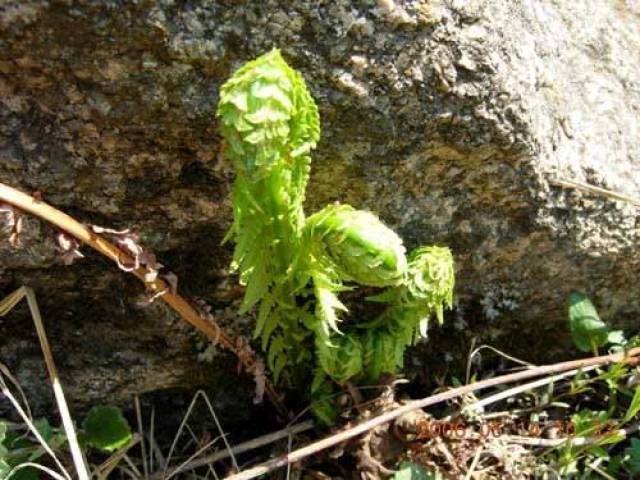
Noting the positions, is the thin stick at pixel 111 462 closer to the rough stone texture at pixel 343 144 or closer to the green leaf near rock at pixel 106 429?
the green leaf near rock at pixel 106 429

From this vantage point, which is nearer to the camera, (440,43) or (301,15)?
(301,15)

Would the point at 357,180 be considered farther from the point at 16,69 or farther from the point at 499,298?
the point at 16,69

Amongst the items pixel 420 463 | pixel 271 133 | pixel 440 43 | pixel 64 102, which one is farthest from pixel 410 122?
pixel 420 463

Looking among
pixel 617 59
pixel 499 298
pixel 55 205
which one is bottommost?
pixel 499 298

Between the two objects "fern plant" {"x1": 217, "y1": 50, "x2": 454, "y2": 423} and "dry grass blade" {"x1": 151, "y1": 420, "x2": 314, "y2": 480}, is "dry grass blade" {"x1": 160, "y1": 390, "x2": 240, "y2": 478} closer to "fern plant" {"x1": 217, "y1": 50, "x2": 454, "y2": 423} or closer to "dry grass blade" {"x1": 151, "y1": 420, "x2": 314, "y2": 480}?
"dry grass blade" {"x1": 151, "y1": 420, "x2": 314, "y2": 480}

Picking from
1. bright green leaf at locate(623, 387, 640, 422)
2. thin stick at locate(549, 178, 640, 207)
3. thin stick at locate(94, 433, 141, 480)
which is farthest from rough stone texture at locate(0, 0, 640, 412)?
bright green leaf at locate(623, 387, 640, 422)
